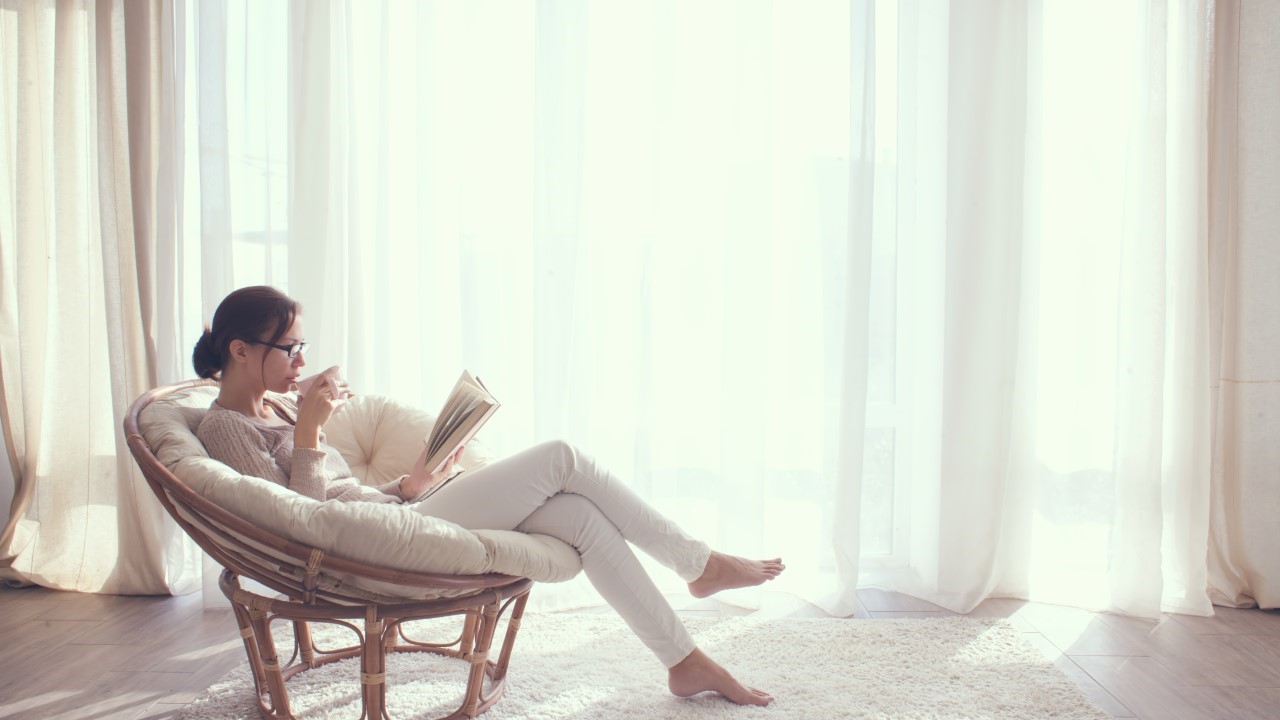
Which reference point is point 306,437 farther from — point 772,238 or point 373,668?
point 772,238

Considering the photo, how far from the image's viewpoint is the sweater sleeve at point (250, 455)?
1.83 metres

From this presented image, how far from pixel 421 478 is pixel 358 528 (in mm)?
460

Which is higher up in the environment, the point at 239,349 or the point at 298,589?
the point at 239,349

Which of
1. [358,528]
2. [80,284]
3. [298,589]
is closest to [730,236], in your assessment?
[358,528]

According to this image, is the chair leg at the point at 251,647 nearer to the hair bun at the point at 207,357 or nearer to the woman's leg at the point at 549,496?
the woman's leg at the point at 549,496

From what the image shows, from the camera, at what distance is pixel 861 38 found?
8.73ft

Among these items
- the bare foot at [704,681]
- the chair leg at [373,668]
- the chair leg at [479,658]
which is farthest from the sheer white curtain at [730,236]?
the chair leg at [373,668]

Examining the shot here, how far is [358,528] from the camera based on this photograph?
1629mm

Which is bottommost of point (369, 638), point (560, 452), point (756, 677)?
point (756, 677)

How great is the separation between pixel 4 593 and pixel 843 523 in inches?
107

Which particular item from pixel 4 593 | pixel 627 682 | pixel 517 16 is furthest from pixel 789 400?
pixel 4 593

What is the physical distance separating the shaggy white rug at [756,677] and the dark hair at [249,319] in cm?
83

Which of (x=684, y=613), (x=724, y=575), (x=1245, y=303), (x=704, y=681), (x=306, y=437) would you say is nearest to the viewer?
(x=306, y=437)

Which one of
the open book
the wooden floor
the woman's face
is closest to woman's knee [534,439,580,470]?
the open book
